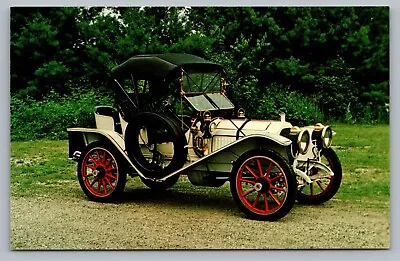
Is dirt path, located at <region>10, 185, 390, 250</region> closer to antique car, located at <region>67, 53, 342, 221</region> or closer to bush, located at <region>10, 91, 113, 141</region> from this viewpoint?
antique car, located at <region>67, 53, 342, 221</region>

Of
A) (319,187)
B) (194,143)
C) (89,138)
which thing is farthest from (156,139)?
(319,187)

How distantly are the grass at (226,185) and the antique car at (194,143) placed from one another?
18cm

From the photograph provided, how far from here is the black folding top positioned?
846cm

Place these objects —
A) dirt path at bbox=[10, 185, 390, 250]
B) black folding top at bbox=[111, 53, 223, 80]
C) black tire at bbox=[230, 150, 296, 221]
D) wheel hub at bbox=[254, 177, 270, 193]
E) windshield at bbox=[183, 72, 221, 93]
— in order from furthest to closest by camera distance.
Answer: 1. windshield at bbox=[183, 72, 221, 93]
2. black folding top at bbox=[111, 53, 223, 80]
3. dirt path at bbox=[10, 185, 390, 250]
4. wheel hub at bbox=[254, 177, 270, 193]
5. black tire at bbox=[230, 150, 296, 221]

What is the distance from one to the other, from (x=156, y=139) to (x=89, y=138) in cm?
77

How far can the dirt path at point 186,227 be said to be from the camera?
326 inches

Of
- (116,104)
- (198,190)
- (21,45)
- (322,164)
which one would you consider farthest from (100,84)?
(322,164)

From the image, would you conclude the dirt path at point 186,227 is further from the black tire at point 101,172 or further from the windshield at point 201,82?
the windshield at point 201,82

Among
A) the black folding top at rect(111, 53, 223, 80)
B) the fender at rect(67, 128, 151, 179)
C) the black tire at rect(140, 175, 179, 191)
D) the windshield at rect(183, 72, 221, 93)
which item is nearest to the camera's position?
the black folding top at rect(111, 53, 223, 80)

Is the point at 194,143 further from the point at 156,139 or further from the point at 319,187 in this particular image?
the point at 319,187

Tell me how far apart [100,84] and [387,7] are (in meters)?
2.88

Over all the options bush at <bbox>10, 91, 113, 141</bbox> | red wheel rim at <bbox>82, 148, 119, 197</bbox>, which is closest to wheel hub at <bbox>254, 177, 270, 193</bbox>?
red wheel rim at <bbox>82, 148, 119, 197</bbox>

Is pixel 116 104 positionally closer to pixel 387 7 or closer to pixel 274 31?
pixel 274 31

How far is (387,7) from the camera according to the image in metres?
8.45
